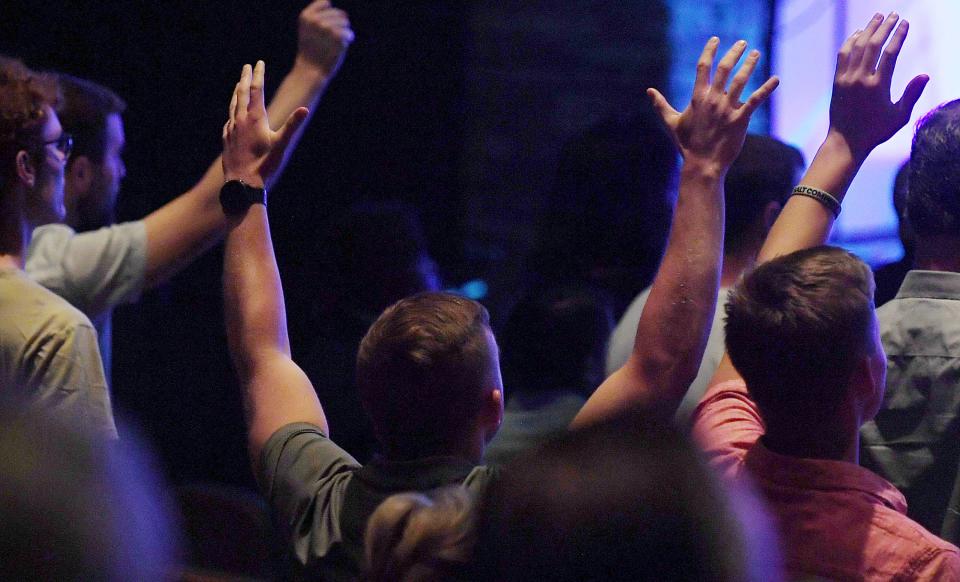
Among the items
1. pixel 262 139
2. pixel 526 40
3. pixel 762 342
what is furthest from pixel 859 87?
pixel 526 40

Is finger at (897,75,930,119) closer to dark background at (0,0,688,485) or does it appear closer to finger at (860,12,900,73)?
finger at (860,12,900,73)

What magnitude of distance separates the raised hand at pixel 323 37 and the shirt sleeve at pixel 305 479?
3.24 feet

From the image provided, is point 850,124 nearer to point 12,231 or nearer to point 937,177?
point 937,177

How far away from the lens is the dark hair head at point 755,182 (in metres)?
2.24

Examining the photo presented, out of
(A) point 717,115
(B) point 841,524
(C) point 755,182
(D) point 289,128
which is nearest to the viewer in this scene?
(B) point 841,524

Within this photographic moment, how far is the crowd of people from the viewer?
0.92 meters

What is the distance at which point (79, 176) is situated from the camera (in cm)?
262

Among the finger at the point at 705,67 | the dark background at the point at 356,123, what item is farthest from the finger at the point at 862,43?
the dark background at the point at 356,123

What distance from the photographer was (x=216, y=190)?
2.31 metres

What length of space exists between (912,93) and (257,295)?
99cm

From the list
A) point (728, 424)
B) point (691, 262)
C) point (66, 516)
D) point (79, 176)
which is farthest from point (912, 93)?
point (79, 176)

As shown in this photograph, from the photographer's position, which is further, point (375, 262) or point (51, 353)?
point (375, 262)

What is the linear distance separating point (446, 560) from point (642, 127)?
69.8 inches

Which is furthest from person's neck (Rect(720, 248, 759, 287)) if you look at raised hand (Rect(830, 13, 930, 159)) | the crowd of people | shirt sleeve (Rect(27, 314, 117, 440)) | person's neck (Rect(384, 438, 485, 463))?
shirt sleeve (Rect(27, 314, 117, 440))
